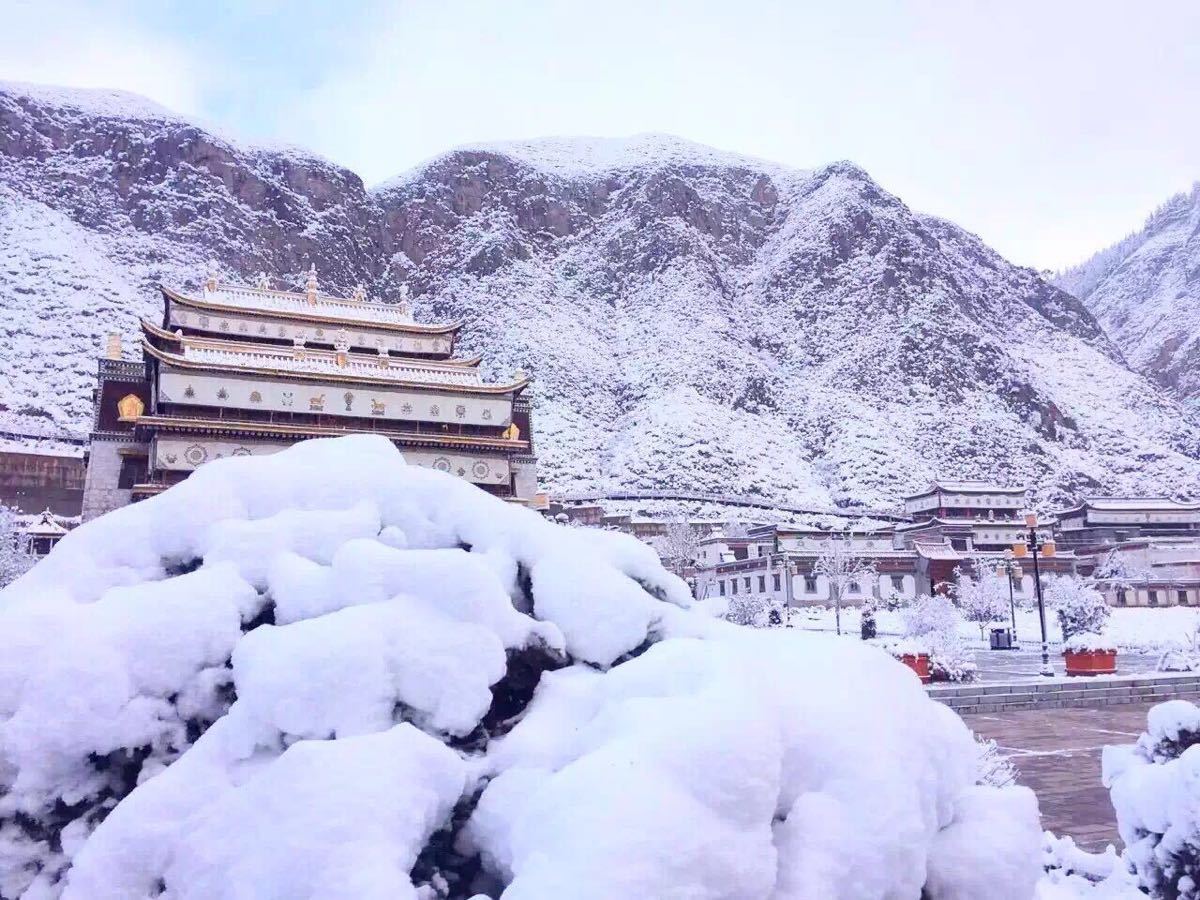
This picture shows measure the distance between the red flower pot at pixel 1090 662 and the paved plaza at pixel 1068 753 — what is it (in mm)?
2386

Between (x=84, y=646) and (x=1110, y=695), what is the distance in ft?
55.2

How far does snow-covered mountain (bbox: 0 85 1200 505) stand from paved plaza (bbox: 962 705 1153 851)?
56742mm

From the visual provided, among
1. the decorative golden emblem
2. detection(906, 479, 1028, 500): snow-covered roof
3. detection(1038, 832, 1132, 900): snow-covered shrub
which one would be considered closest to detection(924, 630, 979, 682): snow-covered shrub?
detection(1038, 832, 1132, 900): snow-covered shrub

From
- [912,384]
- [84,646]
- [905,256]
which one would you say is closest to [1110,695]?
[84,646]

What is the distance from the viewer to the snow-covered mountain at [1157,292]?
395 ft

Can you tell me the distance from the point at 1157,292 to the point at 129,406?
538 feet

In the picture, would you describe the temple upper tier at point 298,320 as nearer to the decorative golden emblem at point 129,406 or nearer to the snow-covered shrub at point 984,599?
the decorative golden emblem at point 129,406

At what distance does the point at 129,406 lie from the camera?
100 feet

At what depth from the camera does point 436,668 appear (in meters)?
2.40

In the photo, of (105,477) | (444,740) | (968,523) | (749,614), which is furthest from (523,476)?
(968,523)

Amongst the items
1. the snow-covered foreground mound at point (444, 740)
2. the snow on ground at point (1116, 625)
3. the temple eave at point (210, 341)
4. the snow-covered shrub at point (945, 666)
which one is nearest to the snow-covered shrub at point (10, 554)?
the temple eave at point (210, 341)

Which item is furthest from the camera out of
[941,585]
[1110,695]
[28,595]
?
[941,585]

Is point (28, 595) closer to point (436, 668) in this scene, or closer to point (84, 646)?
point (84, 646)

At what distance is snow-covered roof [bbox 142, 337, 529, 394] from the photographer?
3019cm
